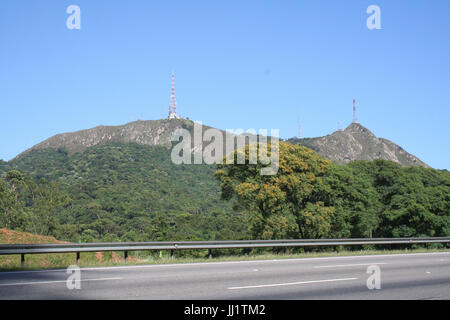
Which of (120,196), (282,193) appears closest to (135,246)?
(282,193)

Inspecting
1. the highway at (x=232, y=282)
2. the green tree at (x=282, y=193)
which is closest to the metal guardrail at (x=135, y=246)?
the highway at (x=232, y=282)

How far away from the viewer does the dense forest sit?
3706cm

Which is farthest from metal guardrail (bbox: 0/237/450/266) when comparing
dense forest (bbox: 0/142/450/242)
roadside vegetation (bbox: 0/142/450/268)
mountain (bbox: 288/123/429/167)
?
mountain (bbox: 288/123/429/167)

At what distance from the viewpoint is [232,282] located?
11.8 m

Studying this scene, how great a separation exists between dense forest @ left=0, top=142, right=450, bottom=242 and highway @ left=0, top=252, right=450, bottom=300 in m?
20.0

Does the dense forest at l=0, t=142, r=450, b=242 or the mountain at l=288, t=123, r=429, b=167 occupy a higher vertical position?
the mountain at l=288, t=123, r=429, b=167

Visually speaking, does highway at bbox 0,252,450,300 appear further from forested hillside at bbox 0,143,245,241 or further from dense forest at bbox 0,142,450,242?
forested hillside at bbox 0,143,245,241

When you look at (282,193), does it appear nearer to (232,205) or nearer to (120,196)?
(232,205)

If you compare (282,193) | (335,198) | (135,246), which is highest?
(282,193)

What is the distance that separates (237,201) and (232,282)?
25732mm

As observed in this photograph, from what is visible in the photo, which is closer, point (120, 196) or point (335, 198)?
point (335, 198)

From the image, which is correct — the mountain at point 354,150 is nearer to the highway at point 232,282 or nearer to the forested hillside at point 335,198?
the forested hillside at point 335,198
